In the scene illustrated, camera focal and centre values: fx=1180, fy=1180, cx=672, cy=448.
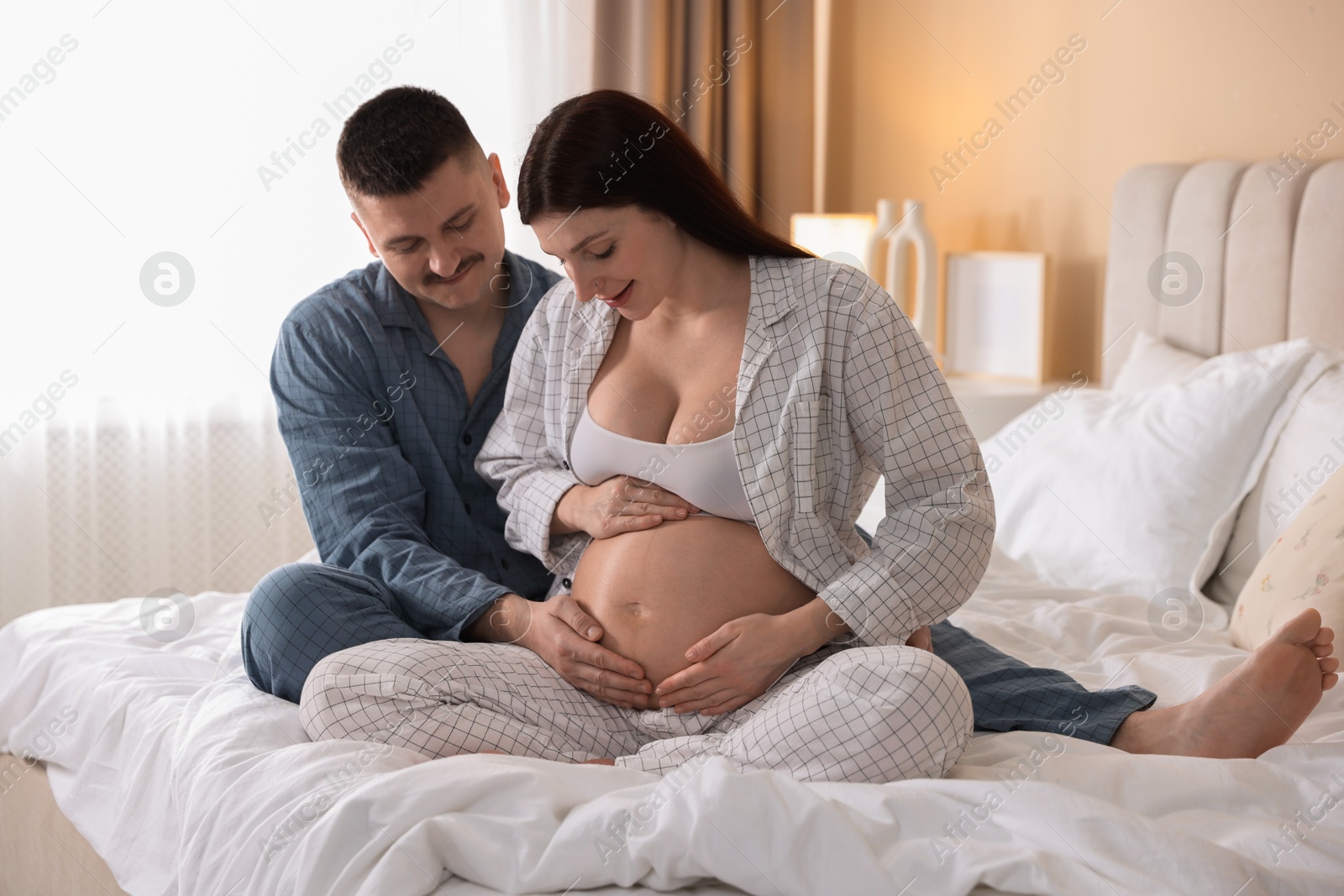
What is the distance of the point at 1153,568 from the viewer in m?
1.97

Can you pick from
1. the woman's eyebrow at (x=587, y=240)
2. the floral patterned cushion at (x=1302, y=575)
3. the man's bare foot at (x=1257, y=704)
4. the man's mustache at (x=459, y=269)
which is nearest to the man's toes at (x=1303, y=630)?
the man's bare foot at (x=1257, y=704)

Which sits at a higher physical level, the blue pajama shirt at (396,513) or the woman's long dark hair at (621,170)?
the woman's long dark hair at (621,170)

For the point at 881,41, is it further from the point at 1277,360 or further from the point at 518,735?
the point at 518,735

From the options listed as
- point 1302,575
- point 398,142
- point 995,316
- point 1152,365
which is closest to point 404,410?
point 398,142

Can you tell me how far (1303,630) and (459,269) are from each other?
1.17 m

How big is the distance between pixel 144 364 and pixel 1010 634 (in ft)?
7.29

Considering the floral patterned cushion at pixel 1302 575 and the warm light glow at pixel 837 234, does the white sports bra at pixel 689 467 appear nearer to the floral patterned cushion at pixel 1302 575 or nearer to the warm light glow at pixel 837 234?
the floral patterned cushion at pixel 1302 575

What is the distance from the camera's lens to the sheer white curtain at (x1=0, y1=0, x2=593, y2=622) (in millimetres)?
2783

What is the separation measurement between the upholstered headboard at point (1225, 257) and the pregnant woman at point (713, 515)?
3.88ft

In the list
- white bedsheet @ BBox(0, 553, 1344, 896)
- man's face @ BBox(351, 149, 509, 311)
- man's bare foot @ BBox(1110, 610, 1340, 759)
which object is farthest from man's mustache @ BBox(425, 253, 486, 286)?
man's bare foot @ BBox(1110, 610, 1340, 759)

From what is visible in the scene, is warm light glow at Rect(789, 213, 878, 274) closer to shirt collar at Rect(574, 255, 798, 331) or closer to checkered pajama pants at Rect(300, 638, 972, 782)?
shirt collar at Rect(574, 255, 798, 331)

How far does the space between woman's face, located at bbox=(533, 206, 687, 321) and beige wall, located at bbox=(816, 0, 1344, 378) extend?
60.3 inches

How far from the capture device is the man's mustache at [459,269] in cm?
170

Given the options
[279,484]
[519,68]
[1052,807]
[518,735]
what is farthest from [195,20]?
[1052,807]
